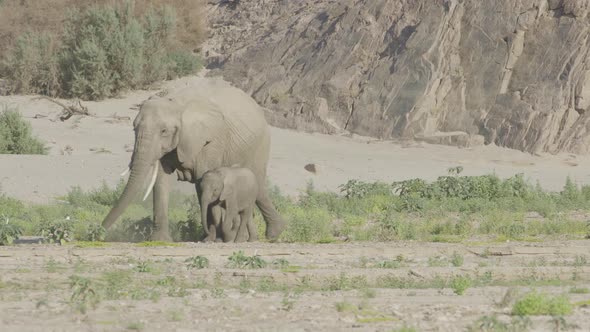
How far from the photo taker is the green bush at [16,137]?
25.6m

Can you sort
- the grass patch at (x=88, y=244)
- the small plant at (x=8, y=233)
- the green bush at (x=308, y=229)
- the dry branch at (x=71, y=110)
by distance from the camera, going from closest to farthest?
the grass patch at (x=88, y=244), the small plant at (x=8, y=233), the green bush at (x=308, y=229), the dry branch at (x=71, y=110)

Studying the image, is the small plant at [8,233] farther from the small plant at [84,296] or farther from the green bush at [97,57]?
the green bush at [97,57]

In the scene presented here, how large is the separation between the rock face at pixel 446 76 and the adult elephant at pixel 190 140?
40.6 ft

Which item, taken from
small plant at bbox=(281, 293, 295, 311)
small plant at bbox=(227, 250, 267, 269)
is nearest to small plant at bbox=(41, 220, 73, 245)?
small plant at bbox=(227, 250, 267, 269)

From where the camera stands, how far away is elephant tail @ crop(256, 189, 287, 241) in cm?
1719

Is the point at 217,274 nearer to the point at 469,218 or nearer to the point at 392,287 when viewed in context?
the point at 392,287

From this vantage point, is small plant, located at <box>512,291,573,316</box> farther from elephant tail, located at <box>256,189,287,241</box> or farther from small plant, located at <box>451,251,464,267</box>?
elephant tail, located at <box>256,189,287,241</box>

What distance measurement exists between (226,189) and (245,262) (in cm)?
300

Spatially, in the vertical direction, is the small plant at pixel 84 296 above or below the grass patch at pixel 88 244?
above

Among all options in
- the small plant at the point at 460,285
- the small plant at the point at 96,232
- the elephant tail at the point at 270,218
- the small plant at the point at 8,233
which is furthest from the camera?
the elephant tail at the point at 270,218

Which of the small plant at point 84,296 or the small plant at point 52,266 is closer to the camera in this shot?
the small plant at point 84,296

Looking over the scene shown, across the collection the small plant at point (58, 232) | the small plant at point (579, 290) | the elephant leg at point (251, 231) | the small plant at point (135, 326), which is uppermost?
the small plant at point (135, 326)

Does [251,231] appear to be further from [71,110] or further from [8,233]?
[71,110]

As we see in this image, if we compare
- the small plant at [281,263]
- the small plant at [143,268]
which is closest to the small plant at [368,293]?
the small plant at [281,263]
